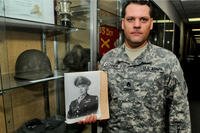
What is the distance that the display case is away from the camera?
110 cm

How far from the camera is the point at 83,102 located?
1.18m

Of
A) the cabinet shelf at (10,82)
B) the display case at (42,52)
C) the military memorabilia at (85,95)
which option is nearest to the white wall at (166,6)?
the display case at (42,52)

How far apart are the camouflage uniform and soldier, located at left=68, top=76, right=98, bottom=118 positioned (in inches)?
5.3

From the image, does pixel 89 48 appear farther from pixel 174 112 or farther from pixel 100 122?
pixel 174 112

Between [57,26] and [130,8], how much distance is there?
512 mm

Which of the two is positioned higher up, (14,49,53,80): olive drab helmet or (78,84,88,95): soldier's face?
(14,49,53,80): olive drab helmet

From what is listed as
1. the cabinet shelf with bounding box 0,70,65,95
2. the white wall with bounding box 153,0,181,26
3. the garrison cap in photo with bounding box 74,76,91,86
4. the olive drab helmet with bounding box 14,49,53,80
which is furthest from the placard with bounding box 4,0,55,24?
the white wall with bounding box 153,0,181,26

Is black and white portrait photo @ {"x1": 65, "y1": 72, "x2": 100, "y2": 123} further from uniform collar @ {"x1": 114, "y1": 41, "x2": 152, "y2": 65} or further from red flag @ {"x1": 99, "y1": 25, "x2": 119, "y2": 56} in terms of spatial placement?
red flag @ {"x1": 99, "y1": 25, "x2": 119, "y2": 56}

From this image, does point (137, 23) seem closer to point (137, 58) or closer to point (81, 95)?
point (137, 58)

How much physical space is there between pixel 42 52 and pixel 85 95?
38 centimetres

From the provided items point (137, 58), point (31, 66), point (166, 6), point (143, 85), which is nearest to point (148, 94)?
point (143, 85)

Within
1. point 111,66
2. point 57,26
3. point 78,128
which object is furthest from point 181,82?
point 57,26

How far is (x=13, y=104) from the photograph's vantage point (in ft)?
4.02

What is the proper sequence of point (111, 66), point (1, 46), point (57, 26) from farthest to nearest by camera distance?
point (57, 26)
point (111, 66)
point (1, 46)
